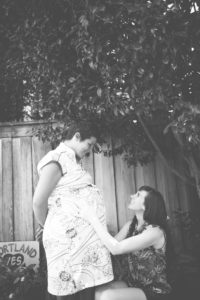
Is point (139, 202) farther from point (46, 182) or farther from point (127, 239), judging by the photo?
point (46, 182)

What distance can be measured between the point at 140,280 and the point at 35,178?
6.90 ft

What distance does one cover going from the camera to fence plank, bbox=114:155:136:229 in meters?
3.95

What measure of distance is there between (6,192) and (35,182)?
38cm

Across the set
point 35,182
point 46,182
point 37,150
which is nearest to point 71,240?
point 46,182

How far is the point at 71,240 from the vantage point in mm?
1974

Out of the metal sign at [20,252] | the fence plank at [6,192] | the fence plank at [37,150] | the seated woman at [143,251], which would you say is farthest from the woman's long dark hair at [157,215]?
the fence plank at [6,192]

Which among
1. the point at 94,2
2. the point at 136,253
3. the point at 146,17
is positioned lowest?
the point at 136,253

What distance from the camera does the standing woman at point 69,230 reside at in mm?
1957

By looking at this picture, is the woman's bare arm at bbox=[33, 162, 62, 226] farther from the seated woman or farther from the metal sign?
the metal sign

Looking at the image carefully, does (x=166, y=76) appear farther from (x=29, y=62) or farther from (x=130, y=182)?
(x=130, y=182)

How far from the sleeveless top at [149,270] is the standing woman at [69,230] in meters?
0.34

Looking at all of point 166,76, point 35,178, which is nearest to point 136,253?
point 166,76

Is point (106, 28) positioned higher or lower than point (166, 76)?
higher

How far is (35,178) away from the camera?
3996 millimetres
